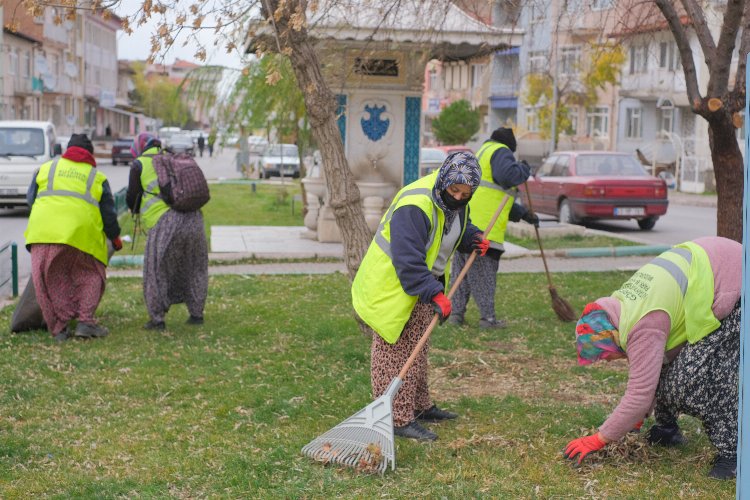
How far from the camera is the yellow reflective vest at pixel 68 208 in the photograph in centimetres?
822

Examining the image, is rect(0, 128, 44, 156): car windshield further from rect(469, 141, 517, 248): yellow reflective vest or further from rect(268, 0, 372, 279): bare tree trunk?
rect(469, 141, 517, 248): yellow reflective vest

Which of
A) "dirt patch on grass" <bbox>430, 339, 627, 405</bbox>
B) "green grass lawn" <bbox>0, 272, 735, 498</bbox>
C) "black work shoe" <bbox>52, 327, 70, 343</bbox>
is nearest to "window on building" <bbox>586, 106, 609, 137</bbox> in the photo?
"green grass lawn" <bbox>0, 272, 735, 498</bbox>

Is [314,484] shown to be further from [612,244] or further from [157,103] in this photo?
[157,103]

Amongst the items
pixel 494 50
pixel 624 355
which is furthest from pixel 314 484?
pixel 494 50

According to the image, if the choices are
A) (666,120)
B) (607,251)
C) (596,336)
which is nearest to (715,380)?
(596,336)

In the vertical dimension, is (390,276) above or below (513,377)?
above

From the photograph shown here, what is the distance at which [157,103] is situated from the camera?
10162 cm

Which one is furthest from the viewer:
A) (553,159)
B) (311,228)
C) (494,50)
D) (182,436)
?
(553,159)

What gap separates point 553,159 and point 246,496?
57.2ft

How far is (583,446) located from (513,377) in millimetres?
2112

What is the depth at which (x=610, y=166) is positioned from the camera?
20.2 m

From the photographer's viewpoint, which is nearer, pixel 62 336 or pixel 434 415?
pixel 434 415

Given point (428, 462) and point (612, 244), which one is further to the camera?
point (612, 244)

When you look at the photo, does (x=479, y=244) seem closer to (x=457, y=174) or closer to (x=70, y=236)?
(x=457, y=174)
